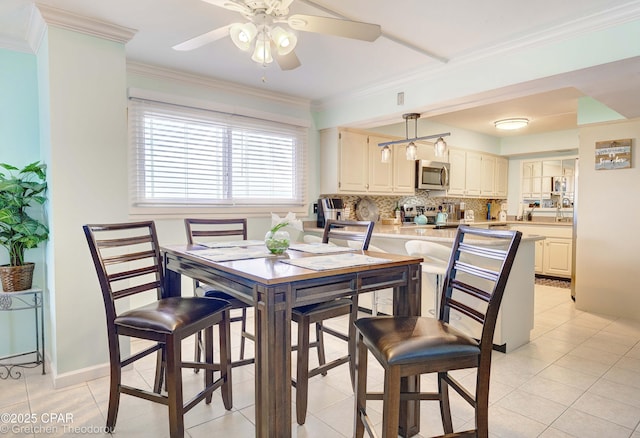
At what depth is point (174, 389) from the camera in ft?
5.56

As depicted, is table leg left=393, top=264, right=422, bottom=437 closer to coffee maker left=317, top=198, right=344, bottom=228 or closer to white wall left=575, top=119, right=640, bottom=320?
coffee maker left=317, top=198, right=344, bottom=228

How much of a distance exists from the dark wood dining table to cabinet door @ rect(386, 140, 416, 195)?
3.45 metres

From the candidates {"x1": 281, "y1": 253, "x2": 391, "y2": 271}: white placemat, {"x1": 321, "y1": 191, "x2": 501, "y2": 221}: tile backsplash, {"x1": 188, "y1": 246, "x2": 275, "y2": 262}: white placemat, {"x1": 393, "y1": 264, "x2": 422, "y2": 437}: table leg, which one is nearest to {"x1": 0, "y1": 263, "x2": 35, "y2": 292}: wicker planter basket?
{"x1": 188, "y1": 246, "x2": 275, "y2": 262}: white placemat

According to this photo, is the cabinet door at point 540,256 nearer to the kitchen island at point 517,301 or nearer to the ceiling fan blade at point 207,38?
the kitchen island at point 517,301

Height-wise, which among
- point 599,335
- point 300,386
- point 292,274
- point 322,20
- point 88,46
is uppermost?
point 88,46

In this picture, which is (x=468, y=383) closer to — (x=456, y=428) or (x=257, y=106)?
(x=456, y=428)

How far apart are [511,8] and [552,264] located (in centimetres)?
494

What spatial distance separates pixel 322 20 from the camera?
5.83 feet

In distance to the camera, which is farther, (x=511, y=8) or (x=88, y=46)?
(x=88, y=46)

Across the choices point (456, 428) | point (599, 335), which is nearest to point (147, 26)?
point (456, 428)

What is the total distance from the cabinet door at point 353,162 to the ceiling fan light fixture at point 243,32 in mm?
2775

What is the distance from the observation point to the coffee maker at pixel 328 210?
4617mm

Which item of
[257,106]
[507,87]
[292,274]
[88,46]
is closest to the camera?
[292,274]

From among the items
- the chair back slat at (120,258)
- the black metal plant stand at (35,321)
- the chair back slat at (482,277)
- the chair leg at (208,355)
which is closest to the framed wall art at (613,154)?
the chair back slat at (482,277)
